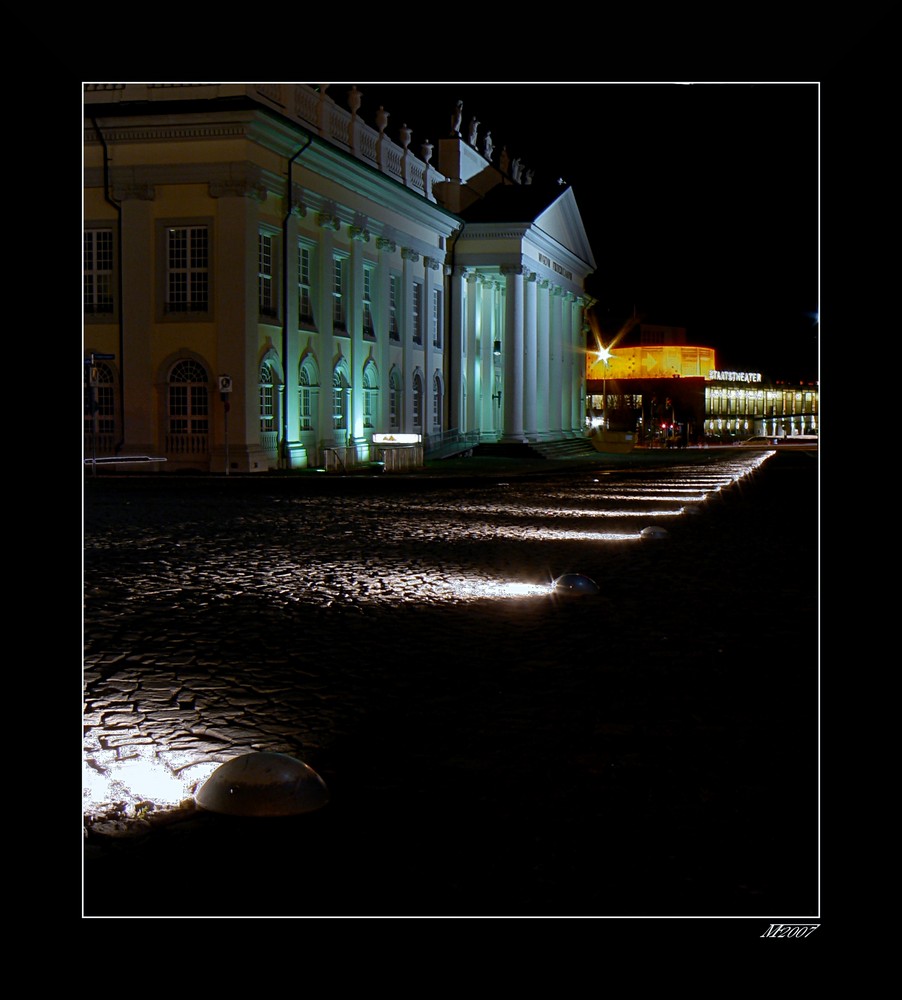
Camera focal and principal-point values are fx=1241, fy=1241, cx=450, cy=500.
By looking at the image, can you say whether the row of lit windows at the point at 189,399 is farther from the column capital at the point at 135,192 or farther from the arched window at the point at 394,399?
the arched window at the point at 394,399

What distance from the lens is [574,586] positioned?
35.6ft

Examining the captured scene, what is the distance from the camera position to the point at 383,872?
4.02m

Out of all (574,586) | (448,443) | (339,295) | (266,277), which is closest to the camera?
(574,586)

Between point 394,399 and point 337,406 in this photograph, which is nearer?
point 337,406

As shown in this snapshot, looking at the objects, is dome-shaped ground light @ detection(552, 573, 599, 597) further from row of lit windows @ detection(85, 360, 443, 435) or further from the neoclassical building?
row of lit windows @ detection(85, 360, 443, 435)

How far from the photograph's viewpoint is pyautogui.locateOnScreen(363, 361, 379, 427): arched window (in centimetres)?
4441

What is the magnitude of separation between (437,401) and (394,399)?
665cm

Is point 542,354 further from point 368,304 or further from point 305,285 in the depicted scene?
point 305,285

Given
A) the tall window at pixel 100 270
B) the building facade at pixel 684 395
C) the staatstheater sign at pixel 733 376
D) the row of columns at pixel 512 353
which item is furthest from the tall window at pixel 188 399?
the staatstheater sign at pixel 733 376

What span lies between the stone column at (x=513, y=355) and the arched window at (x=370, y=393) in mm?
12040

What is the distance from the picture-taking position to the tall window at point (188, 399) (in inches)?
1379

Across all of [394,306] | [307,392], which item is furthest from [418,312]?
[307,392]

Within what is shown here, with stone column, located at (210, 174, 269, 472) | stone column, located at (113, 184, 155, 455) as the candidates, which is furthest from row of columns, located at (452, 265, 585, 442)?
stone column, located at (113, 184, 155, 455)
